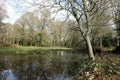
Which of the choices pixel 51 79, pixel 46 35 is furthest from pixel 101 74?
pixel 46 35

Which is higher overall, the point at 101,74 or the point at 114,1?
the point at 114,1

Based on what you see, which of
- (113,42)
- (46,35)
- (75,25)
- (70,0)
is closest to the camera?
(70,0)

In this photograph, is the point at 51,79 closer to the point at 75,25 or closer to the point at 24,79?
the point at 24,79

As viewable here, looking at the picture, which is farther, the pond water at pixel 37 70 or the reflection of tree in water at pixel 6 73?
the pond water at pixel 37 70

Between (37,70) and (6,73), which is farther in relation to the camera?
(37,70)

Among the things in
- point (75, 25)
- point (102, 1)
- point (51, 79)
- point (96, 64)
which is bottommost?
point (51, 79)

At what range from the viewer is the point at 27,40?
219 feet

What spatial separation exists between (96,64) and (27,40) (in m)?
57.3

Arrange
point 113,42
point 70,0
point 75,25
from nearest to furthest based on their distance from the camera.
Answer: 1. point 70,0
2. point 75,25
3. point 113,42

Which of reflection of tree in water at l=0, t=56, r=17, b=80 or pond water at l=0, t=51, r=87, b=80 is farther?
pond water at l=0, t=51, r=87, b=80

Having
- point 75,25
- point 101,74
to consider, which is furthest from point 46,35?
point 101,74

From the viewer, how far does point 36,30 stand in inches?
2549

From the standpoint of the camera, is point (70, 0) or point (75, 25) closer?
point (70, 0)

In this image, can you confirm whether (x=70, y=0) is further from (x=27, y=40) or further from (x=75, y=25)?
(x=27, y=40)
